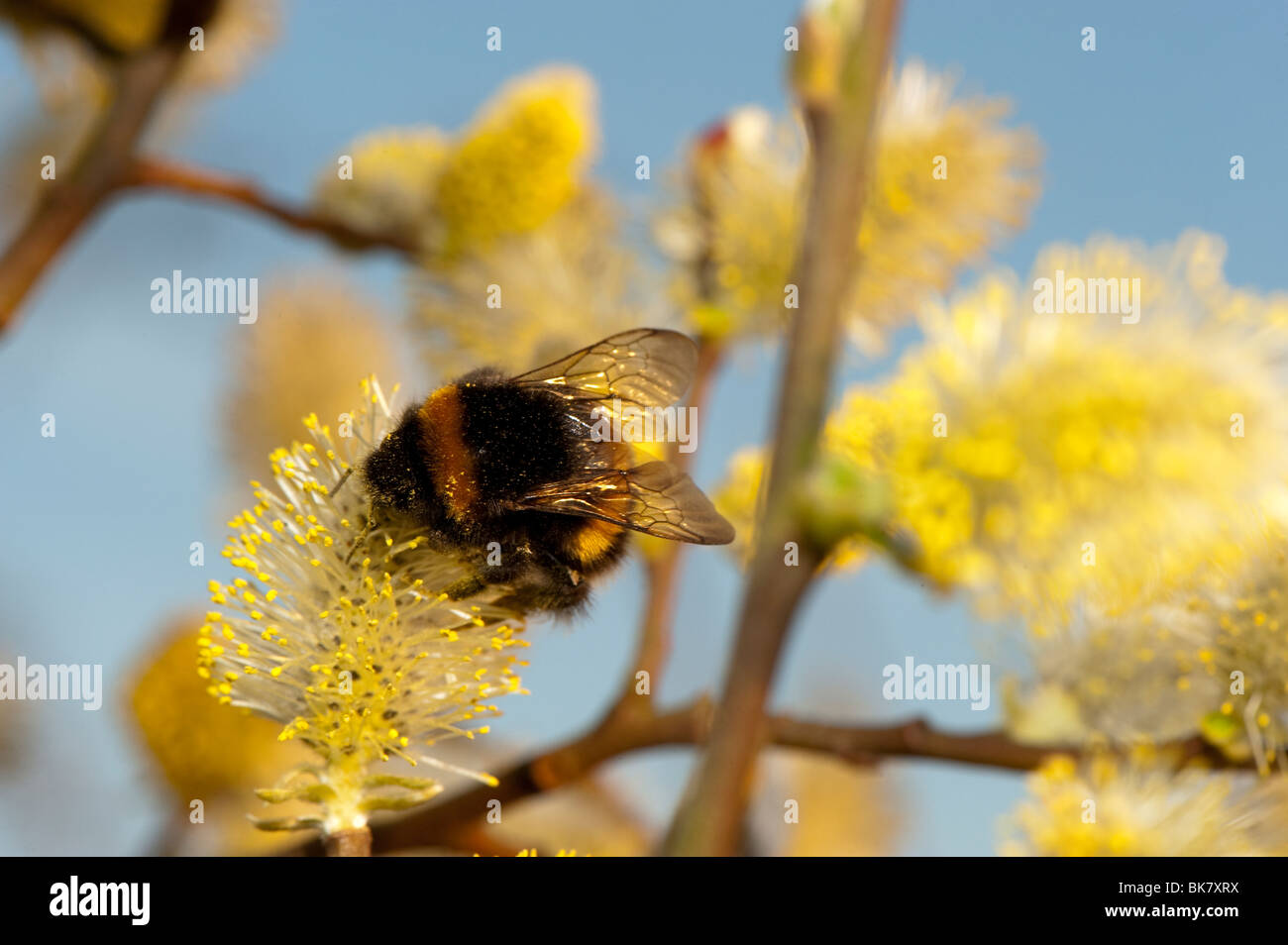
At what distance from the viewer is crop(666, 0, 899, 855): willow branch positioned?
1.88 feet

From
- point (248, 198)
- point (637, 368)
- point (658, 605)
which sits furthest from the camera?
point (248, 198)

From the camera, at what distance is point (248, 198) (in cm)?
123

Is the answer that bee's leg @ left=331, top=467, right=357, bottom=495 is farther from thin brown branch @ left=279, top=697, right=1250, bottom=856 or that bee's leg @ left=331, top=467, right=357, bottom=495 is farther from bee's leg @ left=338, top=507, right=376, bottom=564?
thin brown branch @ left=279, top=697, right=1250, bottom=856

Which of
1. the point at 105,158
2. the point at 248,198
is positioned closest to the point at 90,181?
the point at 105,158

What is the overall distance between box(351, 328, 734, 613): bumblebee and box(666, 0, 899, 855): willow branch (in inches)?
2.6

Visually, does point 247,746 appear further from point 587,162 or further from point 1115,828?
point 1115,828

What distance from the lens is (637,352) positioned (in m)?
0.77

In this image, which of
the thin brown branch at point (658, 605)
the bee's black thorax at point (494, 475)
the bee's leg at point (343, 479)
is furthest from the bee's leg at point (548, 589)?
the thin brown branch at point (658, 605)

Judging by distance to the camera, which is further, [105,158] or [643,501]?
[105,158]

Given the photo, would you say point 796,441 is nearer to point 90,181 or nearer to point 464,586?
point 464,586

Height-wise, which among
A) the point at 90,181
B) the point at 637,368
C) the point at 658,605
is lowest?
the point at 658,605

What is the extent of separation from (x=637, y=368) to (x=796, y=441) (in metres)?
0.18
